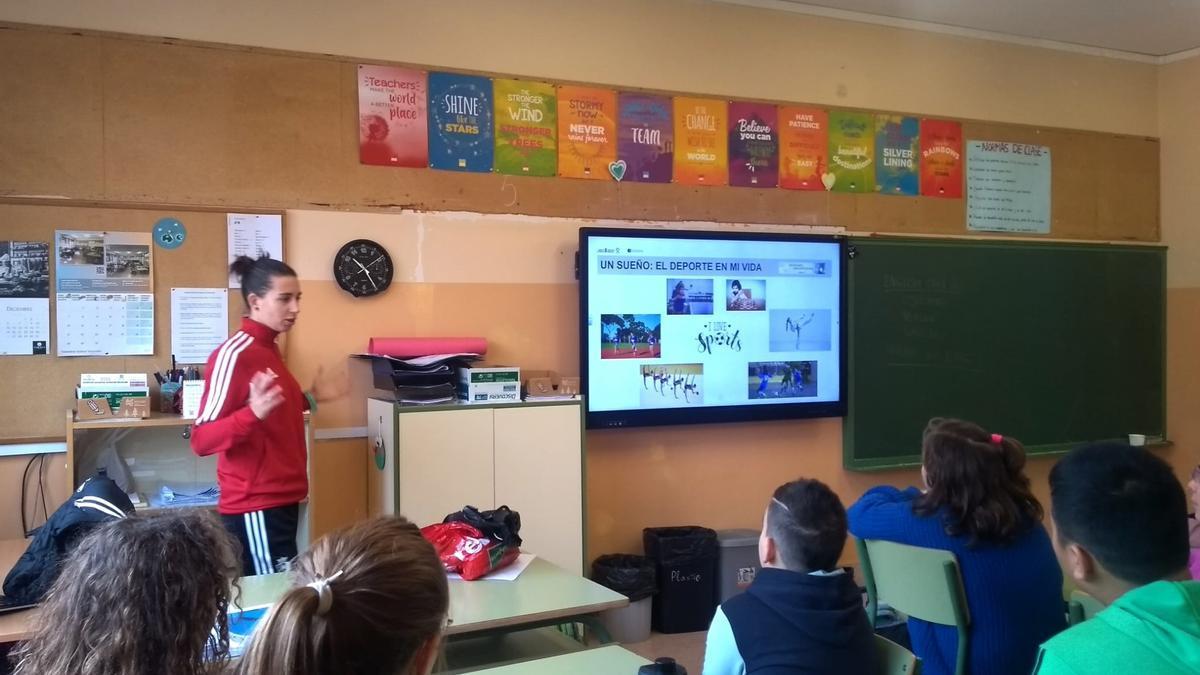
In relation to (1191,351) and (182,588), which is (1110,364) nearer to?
(1191,351)

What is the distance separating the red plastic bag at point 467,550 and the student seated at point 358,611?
1483 millimetres

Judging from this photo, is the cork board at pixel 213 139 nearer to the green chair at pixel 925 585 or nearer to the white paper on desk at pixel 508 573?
the white paper on desk at pixel 508 573

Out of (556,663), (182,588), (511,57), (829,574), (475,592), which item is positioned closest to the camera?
(182,588)

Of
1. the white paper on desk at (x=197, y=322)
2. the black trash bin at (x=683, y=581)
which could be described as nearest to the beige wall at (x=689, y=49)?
the white paper on desk at (x=197, y=322)

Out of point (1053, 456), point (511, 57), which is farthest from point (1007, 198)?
point (511, 57)

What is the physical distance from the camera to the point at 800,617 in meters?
1.83

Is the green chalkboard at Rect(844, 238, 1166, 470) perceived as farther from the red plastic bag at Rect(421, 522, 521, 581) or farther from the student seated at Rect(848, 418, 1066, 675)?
the red plastic bag at Rect(421, 522, 521, 581)

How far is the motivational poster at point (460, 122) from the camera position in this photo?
440 centimetres

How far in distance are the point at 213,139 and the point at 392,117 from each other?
30.3 inches

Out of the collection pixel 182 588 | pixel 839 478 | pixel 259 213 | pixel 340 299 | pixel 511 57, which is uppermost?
pixel 511 57

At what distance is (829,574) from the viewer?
1.90 meters

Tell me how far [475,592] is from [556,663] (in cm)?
55

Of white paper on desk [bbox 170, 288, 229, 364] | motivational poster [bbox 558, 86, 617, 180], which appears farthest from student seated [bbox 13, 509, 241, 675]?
motivational poster [bbox 558, 86, 617, 180]

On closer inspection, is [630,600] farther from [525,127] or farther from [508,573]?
[525,127]
